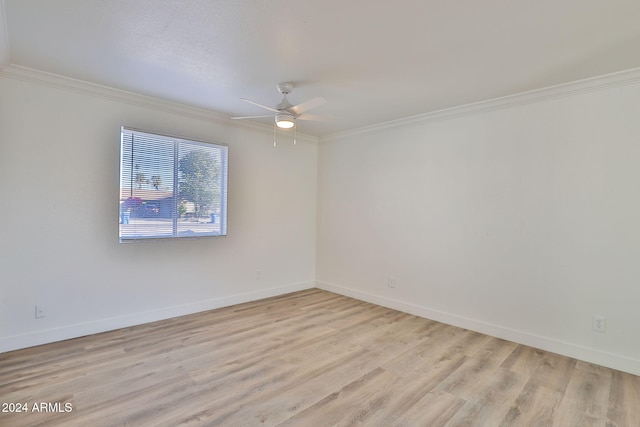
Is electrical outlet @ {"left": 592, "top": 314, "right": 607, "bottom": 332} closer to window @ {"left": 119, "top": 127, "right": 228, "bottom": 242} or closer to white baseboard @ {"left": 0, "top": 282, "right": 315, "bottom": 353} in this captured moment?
white baseboard @ {"left": 0, "top": 282, "right": 315, "bottom": 353}

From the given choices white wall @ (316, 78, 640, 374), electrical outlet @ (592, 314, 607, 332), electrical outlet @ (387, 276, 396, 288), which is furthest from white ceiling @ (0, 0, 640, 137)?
electrical outlet @ (387, 276, 396, 288)

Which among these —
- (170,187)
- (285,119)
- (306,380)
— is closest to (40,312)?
(170,187)

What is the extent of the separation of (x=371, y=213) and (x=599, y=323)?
Answer: 272 cm

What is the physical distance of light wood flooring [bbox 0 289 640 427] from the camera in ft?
6.74

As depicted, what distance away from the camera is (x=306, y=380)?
8.14ft

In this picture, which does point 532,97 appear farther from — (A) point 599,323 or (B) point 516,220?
(A) point 599,323

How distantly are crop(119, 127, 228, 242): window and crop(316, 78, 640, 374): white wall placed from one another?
209 cm

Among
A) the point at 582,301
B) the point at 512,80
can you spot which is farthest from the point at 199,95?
the point at 582,301

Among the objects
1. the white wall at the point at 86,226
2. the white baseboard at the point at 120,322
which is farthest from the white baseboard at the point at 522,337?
the white wall at the point at 86,226

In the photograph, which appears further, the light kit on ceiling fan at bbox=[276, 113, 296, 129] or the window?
the window

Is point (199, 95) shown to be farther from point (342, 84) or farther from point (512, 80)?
point (512, 80)

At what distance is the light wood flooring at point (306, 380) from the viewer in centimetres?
205

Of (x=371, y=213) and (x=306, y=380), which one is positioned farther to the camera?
(x=371, y=213)

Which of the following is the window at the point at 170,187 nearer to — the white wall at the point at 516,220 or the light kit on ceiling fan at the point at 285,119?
the light kit on ceiling fan at the point at 285,119
